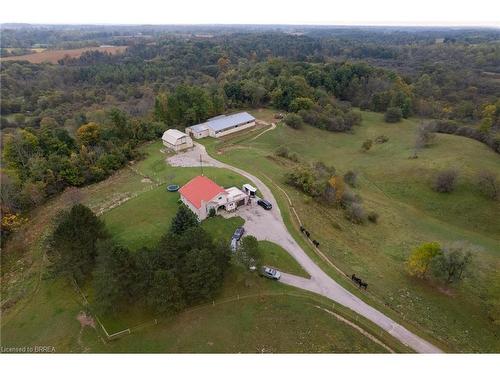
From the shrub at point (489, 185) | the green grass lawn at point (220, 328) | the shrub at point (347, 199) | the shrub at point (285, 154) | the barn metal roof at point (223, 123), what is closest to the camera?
the green grass lawn at point (220, 328)

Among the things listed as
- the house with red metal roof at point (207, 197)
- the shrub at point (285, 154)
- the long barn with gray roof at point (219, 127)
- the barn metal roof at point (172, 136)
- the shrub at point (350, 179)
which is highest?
the house with red metal roof at point (207, 197)

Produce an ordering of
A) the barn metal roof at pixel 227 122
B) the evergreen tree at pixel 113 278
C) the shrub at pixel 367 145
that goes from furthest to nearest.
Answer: the shrub at pixel 367 145
the barn metal roof at pixel 227 122
the evergreen tree at pixel 113 278

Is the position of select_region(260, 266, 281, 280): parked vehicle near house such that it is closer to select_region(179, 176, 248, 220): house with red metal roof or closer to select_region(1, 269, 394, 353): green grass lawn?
select_region(1, 269, 394, 353): green grass lawn

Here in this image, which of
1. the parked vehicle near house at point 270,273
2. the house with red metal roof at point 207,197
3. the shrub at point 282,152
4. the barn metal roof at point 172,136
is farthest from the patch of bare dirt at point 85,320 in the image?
the shrub at point 282,152

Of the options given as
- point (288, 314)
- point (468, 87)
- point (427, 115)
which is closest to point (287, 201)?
point (288, 314)

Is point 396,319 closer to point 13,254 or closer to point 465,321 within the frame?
point 465,321

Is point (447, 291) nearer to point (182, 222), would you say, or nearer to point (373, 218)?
point (373, 218)

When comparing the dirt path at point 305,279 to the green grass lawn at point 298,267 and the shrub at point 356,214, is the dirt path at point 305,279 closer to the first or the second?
the green grass lawn at point 298,267

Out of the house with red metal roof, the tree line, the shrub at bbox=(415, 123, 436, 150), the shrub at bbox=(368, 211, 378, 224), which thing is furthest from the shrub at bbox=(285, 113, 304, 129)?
the tree line
